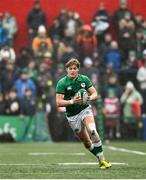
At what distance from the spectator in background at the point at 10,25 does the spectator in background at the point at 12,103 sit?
3694mm

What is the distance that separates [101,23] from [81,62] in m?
2.20

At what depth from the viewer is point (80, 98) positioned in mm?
13109

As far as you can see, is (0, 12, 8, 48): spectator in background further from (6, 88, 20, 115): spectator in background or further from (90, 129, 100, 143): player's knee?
(90, 129, 100, 143): player's knee

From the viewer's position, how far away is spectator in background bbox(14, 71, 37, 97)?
83.6 ft

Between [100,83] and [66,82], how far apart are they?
1312 centimetres

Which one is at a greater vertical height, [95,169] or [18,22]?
[18,22]

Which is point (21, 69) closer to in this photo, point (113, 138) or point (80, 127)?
point (113, 138)

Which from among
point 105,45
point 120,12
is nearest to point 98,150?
point 105,45

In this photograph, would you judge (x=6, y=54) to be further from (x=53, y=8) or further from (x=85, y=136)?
(x=85, y=136)

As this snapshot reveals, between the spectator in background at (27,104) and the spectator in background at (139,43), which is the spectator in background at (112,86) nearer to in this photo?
the spectator in background at (139,43)

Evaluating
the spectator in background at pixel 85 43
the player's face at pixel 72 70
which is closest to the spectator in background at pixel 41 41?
the spectator in background at pixel 85 43

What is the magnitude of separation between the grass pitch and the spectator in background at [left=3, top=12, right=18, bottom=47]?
9.15 m

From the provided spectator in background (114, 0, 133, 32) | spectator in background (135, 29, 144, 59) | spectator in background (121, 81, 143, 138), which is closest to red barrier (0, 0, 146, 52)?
spectator in background (114, 0, 133, 32)

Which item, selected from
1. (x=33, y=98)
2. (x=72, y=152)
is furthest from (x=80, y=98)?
(x=33, y=98)
